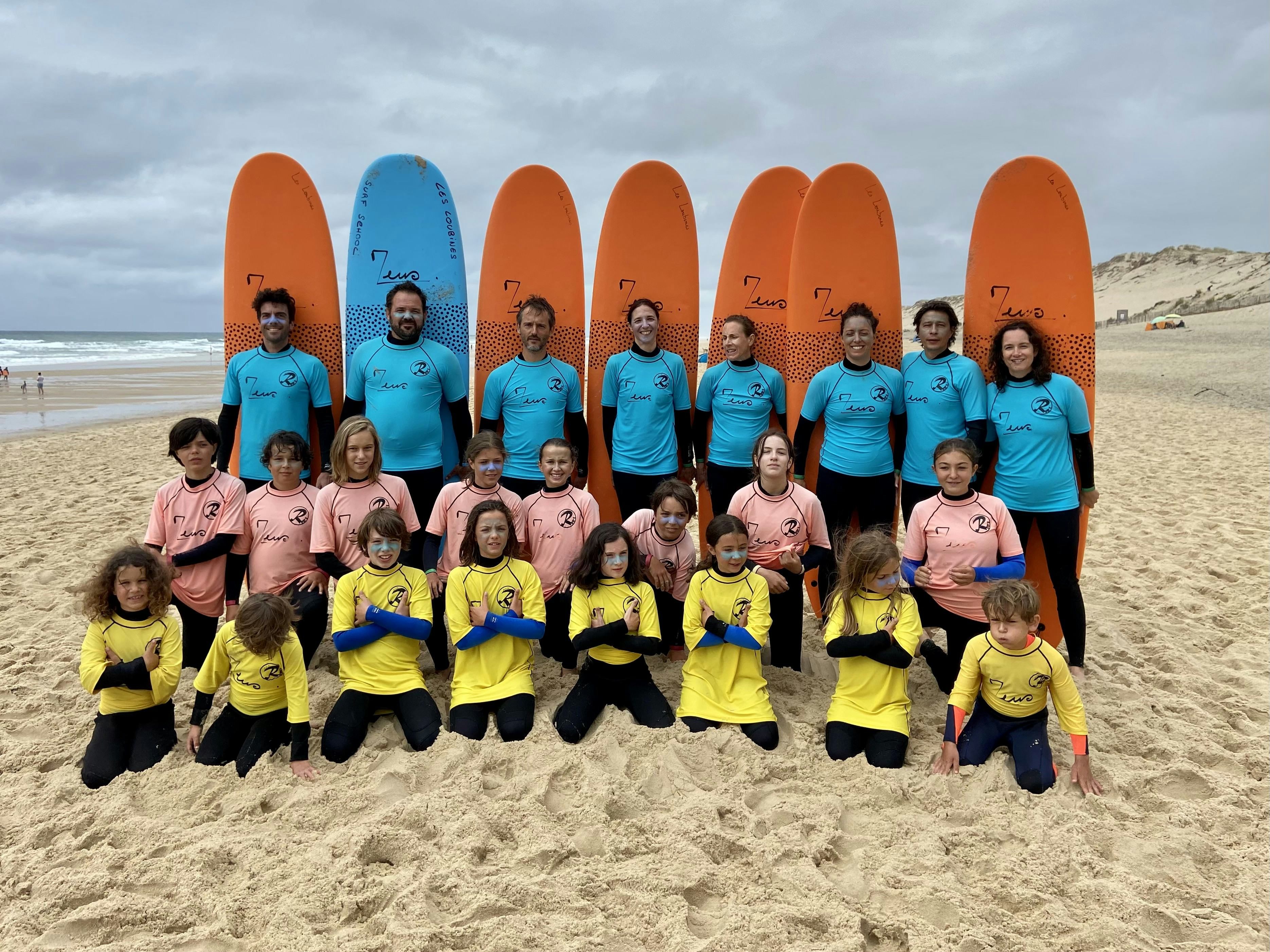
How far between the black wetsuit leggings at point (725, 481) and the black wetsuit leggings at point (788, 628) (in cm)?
61

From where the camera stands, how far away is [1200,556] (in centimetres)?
502

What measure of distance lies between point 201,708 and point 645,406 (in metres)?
2.15

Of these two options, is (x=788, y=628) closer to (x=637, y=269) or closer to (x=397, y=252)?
(x=637, y=269)

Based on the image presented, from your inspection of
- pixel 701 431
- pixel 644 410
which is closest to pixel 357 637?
pixel 644 410

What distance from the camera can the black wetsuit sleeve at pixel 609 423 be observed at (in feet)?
12.8

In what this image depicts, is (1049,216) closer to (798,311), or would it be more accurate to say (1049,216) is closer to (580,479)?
(798,311)

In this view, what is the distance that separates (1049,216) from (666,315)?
6.49 feet

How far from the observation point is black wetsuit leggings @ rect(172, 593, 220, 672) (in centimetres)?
316

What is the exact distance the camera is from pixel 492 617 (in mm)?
2826

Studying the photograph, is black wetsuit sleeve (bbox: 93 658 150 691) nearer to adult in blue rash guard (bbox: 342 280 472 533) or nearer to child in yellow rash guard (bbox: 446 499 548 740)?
child in yellow rash guard (bbox: 446 499 548 740)

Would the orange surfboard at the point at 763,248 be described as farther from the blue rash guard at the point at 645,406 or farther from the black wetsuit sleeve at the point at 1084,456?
the black wetsuit sleeve at the point at 1084,456

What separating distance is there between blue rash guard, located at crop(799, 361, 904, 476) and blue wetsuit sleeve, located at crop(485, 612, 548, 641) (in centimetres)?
157

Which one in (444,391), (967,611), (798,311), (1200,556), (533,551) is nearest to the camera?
(967,611)

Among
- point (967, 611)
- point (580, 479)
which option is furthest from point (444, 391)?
point (967, 611)
